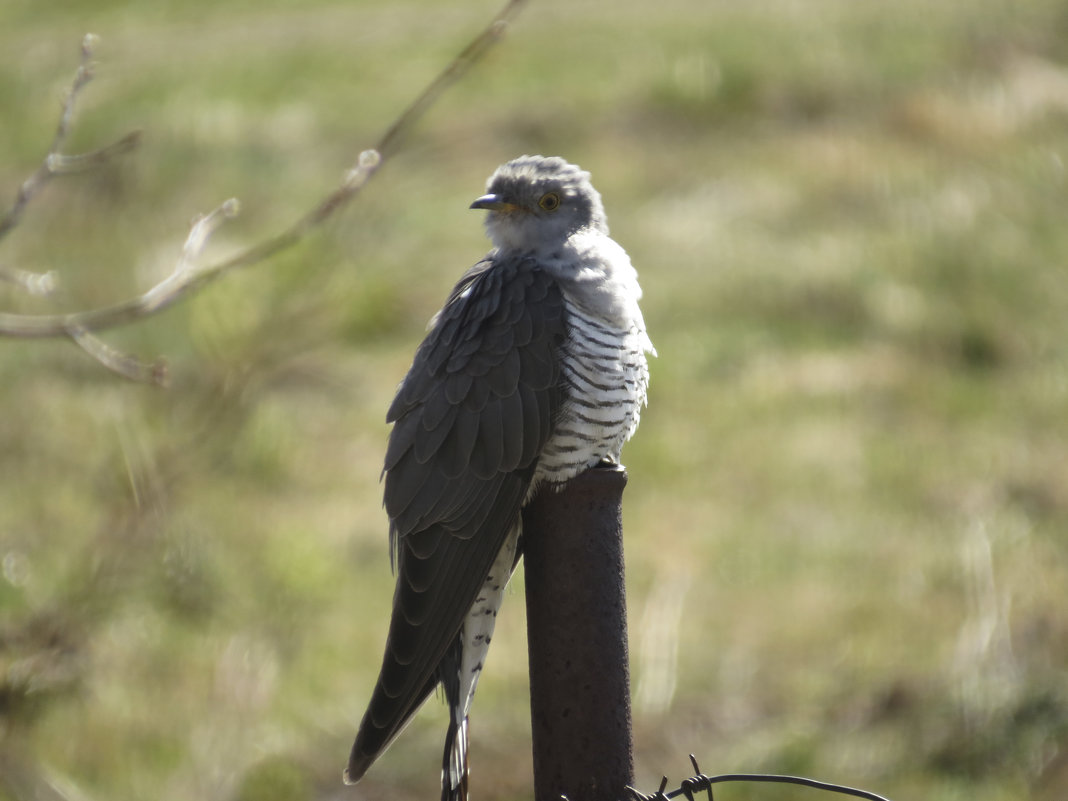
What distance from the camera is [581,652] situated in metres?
2.25

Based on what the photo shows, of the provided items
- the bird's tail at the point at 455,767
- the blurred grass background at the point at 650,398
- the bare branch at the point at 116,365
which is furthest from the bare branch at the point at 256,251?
the bird's tail at the point at 455,767

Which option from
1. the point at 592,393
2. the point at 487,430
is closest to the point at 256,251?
the point at 487,430

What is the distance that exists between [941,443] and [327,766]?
454 centimetres

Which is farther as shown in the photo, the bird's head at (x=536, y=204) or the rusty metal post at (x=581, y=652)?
the bird's head at (x=536, y=204)

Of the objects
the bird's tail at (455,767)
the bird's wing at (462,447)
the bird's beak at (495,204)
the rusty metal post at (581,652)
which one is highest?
the bird's beak at (495,204)

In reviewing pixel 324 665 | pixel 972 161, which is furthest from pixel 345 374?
pixel 972 161

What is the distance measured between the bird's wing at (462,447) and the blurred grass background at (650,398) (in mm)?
861

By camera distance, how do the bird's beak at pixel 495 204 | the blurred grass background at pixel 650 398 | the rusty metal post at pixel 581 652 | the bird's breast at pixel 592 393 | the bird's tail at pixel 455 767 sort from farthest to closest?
the blurred grass background at pixel 650 398 < the bird's beak at pixel 495 204 < the bird's breast at pixel 592 393 < the bird's tail at pixel 455 767 < the rusty metal post at pixel 581 652

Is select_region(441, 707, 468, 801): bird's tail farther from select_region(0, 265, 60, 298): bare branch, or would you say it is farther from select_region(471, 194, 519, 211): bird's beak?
select_region(471, 194, 519, 211): bird's beak

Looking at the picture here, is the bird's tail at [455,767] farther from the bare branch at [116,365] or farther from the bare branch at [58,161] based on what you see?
the bare branch at [58,161]

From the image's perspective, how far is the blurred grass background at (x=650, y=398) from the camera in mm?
5602

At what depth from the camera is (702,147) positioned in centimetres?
1134

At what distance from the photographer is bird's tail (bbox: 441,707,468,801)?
2.84m

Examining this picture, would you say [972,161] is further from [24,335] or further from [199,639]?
[24,335]
